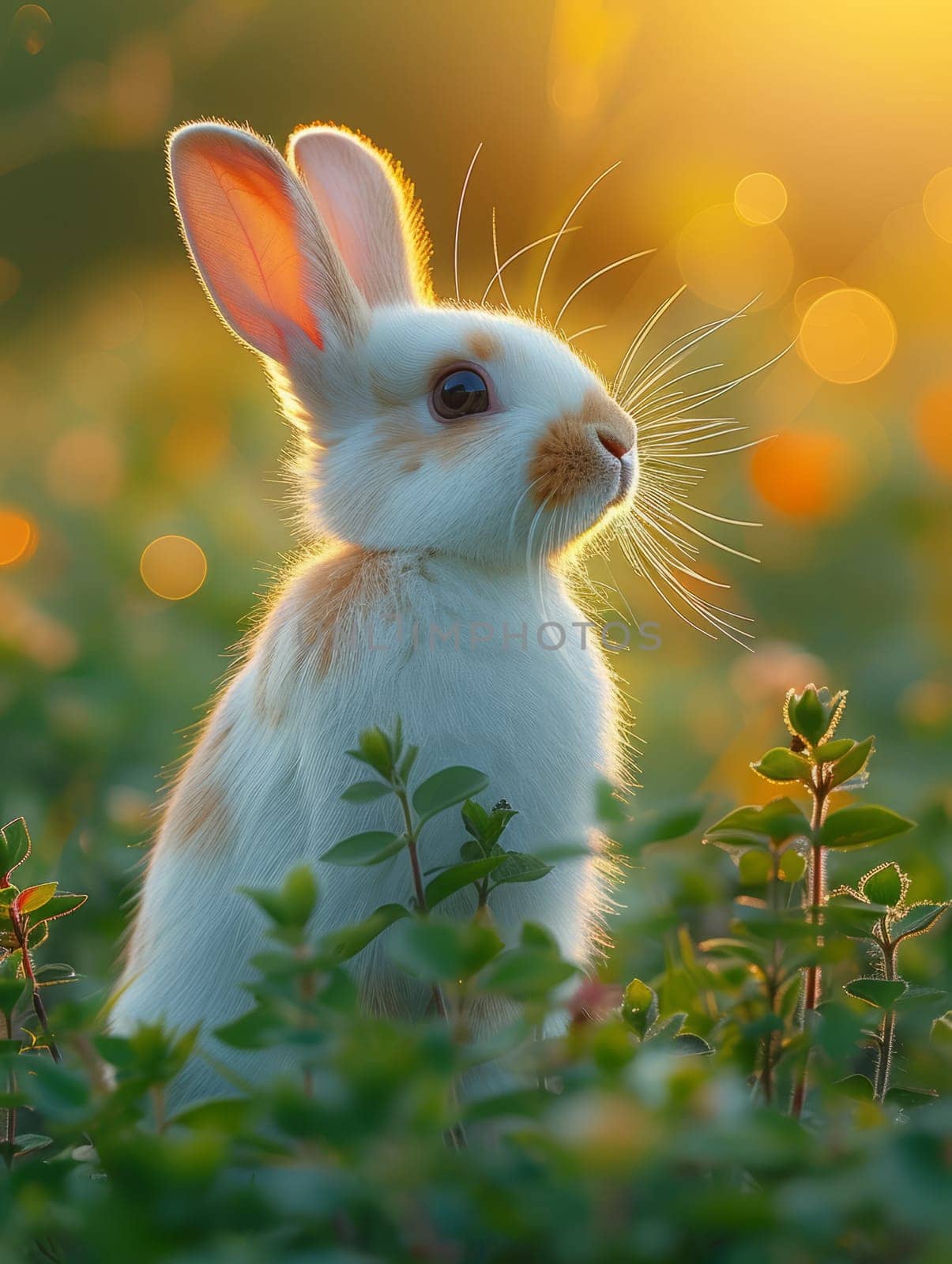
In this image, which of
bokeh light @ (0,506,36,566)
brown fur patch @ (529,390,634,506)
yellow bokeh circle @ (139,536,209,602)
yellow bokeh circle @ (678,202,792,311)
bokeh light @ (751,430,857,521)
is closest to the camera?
brown fur patch @ (529,390,634,506)

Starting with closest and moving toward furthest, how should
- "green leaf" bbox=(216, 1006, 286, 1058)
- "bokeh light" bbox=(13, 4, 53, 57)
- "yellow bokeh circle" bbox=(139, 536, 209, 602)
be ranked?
"green leaf" bbox=(216, 1006, 286, 1058)
"bokeh light" bbox=(13, 4, 53, 57)
"yellow bokeh circle" bbox=(139, 536, 209, 602)

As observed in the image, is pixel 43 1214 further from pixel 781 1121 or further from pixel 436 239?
pixel 436 239

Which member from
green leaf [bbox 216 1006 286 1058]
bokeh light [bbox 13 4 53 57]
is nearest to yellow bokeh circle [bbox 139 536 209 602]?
bokeh light [bbox 13 4 53 57]

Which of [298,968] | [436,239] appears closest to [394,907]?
[298,968]

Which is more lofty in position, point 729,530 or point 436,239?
point 436,239

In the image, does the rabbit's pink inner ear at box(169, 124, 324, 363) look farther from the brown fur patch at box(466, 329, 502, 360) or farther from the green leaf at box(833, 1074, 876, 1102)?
the green leaf at box(833, 1074, 876, 1102)

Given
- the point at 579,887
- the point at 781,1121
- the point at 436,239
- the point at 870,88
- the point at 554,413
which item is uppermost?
the point at 870,88

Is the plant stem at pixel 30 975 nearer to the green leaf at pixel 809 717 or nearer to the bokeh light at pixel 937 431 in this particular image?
the green leaf at pixel 809 717
